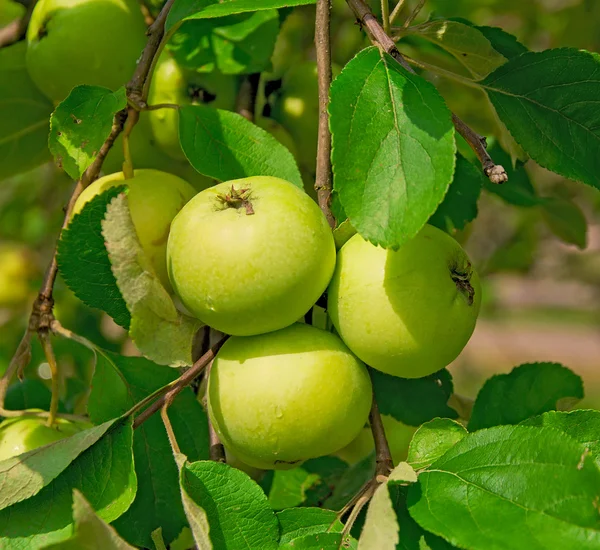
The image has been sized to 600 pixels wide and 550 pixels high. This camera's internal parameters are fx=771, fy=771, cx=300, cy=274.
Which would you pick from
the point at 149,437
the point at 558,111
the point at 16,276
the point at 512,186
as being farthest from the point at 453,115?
the point at 16,276

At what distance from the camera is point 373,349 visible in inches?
33.2

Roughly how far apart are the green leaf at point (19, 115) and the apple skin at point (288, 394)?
682 millimetres

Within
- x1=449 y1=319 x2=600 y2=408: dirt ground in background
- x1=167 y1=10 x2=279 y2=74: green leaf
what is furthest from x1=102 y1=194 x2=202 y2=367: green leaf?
x1=449 y1=319 x2=600 y2=408: dirt ground in background

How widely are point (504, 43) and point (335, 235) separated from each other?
1.38ft

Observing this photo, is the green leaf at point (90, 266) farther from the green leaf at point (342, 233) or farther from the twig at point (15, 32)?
the twig at point (15, 32)

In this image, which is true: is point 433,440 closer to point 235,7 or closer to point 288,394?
point 288,394

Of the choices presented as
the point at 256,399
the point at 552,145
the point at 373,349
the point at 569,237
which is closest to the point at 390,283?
the point at 373,349

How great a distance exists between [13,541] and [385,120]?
590 mm

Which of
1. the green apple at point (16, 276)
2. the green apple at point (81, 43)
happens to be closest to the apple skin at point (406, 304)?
the green apple at point (81, 43)

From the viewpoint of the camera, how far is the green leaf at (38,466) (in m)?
0.82

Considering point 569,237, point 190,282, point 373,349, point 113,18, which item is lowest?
point 569,237

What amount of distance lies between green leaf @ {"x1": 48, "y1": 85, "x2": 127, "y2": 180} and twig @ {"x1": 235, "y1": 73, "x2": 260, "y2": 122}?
0.98ft

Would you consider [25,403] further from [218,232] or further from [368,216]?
[368,216]

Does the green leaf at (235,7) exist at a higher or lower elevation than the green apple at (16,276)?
higher
